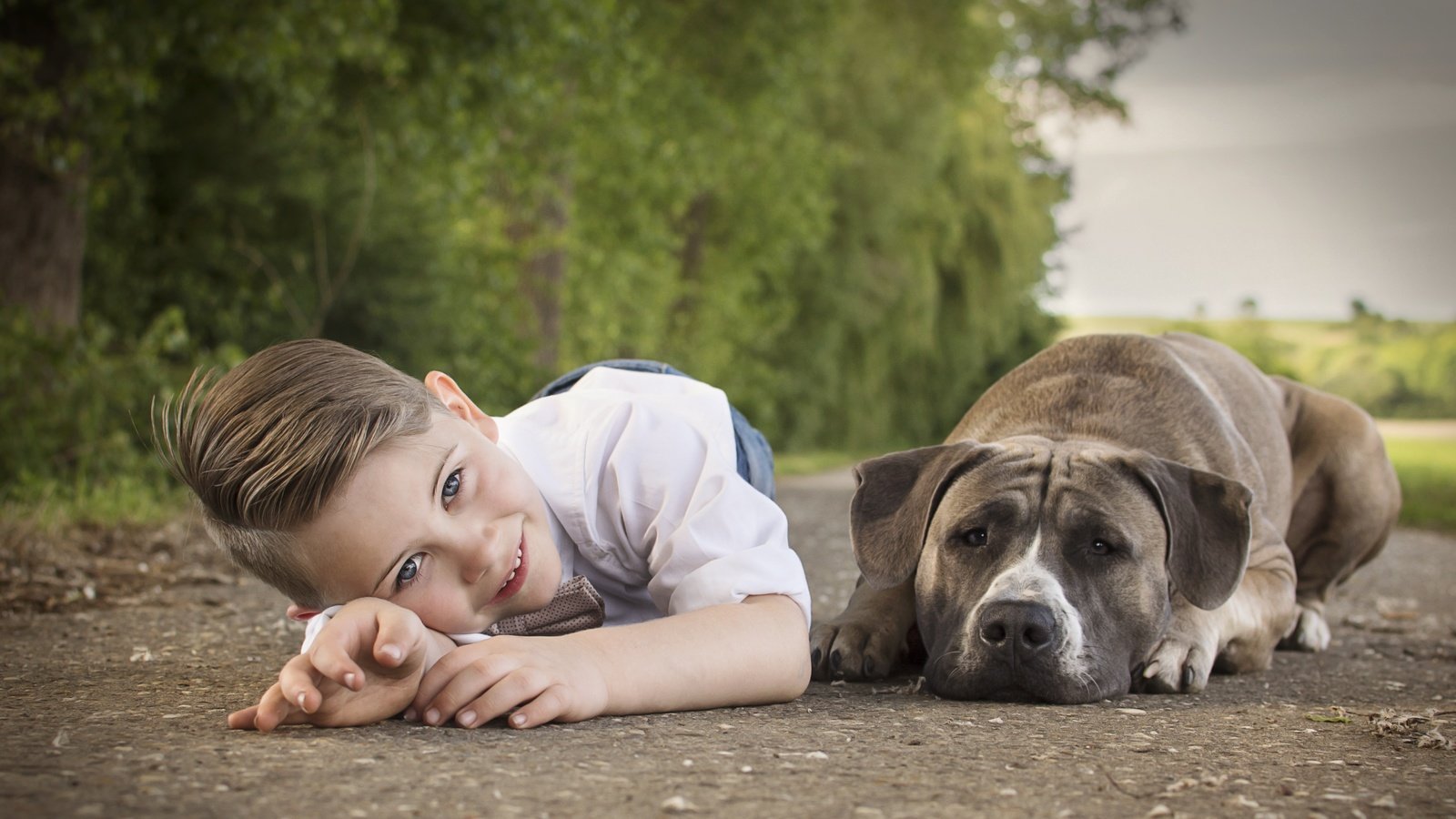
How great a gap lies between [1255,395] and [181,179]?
10.9 metres

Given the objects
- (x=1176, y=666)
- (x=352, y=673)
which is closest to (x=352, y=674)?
(x=352, y=673)

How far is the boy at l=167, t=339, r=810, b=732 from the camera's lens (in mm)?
2516

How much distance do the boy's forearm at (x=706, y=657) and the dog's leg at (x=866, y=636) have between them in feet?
2.00

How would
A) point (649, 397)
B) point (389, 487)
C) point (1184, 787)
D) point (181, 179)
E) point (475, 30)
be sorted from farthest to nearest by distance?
1. point (181, 179)
2. point (475, 30)
3. point (649, 397)
4. point (389, 487)
5. point (1184, 787)

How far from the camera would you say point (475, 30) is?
10.8 meters

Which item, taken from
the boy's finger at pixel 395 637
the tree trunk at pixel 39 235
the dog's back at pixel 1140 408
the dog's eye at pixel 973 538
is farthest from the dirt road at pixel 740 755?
the tree trunk at pixel 39 235

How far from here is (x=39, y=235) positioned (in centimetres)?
866

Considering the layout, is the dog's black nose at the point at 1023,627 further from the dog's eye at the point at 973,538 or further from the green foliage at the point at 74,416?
the green foliage at the point at 74,416

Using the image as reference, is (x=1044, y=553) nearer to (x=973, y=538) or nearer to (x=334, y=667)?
(x=973, y=538)

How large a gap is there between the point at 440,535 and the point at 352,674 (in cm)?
33

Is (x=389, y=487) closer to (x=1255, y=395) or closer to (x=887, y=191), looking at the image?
(x=1255, y=395)

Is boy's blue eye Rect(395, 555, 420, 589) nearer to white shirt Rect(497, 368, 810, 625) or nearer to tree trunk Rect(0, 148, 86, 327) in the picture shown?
white shirt Rect(497, 368, 810, 625)

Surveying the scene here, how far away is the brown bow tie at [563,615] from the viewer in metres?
3.02

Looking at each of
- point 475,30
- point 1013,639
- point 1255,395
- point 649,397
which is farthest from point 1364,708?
point 475,30
